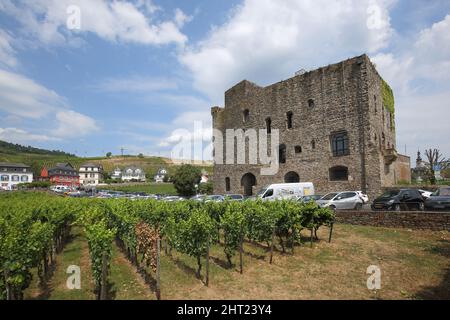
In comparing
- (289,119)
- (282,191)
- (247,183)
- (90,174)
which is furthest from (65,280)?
(90,174)

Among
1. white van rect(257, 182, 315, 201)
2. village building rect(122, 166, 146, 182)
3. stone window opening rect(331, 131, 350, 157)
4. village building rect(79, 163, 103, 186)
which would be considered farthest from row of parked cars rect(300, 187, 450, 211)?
village building rect(122, 166, 146, 182)

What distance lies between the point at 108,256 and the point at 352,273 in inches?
289

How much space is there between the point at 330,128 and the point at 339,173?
4.47m

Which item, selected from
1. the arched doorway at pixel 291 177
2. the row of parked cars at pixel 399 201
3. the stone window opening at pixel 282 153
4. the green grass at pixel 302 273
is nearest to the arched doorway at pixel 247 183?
the stone window opening at pixel 282 153

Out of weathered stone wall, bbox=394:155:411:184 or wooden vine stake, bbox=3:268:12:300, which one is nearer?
wooden vine stake, bbox=3:268:12:300

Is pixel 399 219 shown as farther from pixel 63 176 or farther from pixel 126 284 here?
pixel 63 176

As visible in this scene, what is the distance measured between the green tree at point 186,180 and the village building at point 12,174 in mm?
59336

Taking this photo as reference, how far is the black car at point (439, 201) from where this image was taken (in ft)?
48.5

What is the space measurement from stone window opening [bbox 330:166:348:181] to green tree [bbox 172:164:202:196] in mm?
25358

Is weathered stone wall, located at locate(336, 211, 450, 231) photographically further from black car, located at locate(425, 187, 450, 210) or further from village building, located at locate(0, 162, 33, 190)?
village building, located at locate(0, 162, 33, 190)

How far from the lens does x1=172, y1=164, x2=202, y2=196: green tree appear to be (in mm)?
46125

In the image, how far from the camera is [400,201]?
16688 millimetres
